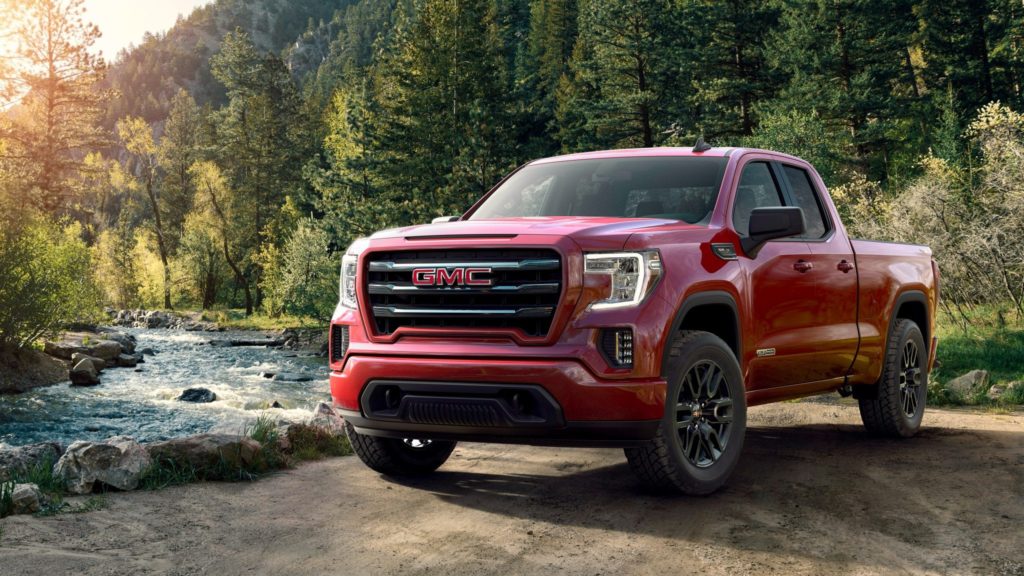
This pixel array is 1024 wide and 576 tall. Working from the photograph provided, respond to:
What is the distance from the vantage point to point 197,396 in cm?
2144

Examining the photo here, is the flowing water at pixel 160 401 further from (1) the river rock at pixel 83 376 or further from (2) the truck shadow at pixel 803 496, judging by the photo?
(2) the truck shadow at pixel 803 496

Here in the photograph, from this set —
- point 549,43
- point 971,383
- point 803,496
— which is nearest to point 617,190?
point 803,496

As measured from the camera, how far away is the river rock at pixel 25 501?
5277mm

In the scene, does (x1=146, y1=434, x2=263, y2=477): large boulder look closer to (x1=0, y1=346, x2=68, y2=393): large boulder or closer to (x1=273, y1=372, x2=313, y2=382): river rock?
(x1=0, y1=346, x2=68, y2=393): large boulder

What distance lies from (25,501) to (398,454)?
2.29 meters

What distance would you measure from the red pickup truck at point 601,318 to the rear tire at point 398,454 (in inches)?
0.5

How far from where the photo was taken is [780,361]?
20.6 feet

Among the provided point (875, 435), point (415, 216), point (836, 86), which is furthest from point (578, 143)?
point (875, 435)

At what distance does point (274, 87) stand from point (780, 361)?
7659 cm

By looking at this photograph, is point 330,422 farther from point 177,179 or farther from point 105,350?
point 177,179

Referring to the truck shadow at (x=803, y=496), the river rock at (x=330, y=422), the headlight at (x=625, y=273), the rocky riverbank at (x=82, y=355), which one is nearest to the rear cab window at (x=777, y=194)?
the headlight at (x=625, y=273)

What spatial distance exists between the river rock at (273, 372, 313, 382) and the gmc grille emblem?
22.3m

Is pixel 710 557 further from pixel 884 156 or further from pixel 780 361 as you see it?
pixel 884 156

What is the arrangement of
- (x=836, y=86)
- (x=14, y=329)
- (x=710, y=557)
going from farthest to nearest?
1. (x=836, y=86)
2. (x=14, y=329)
3. (x=710, y=557)
